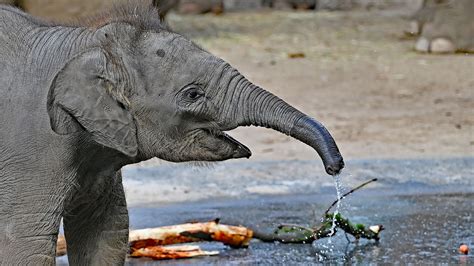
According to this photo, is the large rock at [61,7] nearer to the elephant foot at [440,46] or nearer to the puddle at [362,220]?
the elephant foot at [440,46]

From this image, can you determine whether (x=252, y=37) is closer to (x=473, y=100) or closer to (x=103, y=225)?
(x=473, y=100)

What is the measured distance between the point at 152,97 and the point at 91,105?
0.70 ft

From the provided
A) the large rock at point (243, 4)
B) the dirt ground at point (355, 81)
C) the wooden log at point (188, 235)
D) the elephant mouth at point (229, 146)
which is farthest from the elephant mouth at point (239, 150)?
the large rock at point (243, 4)

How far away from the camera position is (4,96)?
4.55 metres

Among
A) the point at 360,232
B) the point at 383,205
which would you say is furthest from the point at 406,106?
the point at 360,232

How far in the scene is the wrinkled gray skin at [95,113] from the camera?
4.45 meters

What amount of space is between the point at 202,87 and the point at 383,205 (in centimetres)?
316

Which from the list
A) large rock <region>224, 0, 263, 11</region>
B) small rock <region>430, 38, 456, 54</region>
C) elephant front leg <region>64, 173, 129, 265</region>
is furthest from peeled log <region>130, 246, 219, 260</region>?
large rock <region>224, 0, 263, 11</region>

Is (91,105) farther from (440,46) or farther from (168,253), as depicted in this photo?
(440,46)

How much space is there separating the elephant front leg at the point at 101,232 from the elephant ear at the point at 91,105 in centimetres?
44

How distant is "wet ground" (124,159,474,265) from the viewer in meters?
6.26

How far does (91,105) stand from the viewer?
14.5 ft

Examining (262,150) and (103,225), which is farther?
(262,150)

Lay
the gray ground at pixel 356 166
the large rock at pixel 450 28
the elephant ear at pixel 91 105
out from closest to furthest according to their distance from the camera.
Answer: the elephant ear at pixel 91 105
the gray ground at pixel 356 166
the large rock at pixel 450 28
